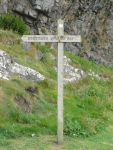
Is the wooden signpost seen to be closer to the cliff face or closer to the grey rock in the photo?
the grey rock

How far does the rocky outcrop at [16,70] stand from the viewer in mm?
11273

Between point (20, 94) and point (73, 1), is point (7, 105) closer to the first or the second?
point (20, 94)

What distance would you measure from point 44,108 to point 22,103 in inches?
29.4

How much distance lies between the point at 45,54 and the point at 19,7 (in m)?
4.27

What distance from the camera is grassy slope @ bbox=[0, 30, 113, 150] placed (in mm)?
7910

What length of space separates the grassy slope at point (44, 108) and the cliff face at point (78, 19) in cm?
485

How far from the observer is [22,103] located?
895 cm

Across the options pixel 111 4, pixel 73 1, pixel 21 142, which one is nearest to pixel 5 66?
pixel 21 142

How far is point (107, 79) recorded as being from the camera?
18109 mm

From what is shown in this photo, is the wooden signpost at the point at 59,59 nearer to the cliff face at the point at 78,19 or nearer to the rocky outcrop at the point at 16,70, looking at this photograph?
the rocky outcrop at the point at 16,70

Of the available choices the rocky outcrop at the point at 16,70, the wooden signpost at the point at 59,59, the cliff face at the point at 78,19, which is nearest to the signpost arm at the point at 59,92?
the wooden signpost at the point at 59,59

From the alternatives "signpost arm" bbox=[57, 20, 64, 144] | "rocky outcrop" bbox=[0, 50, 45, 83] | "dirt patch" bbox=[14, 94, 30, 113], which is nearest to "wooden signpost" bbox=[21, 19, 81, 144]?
"signpost arm" bbox=[57, 20, 64, 144]

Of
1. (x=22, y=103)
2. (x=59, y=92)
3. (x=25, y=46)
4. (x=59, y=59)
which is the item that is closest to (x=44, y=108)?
(x=22, y=103)

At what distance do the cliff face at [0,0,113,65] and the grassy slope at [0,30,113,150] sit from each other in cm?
485
